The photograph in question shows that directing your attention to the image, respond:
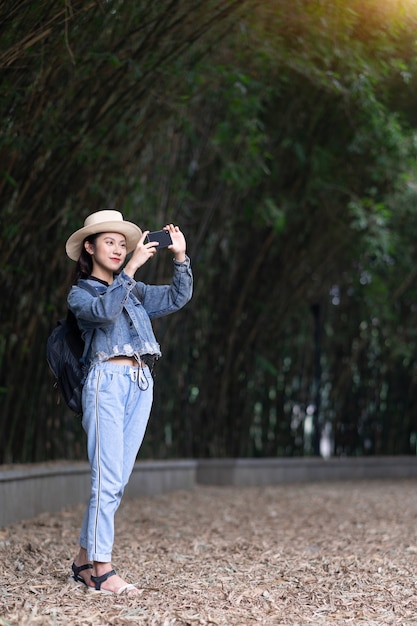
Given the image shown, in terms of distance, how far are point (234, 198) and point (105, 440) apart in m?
3.99

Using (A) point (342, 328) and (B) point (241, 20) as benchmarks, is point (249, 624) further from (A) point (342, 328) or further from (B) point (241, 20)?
(A) point (342, 328)

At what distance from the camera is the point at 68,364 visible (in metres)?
2.62

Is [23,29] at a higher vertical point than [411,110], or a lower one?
lower

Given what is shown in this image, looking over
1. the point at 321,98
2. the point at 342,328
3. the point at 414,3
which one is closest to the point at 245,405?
the point at 342,328

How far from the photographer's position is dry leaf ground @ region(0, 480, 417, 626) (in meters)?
2.36

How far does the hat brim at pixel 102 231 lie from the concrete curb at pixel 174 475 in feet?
4.69

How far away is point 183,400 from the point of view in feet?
21.8

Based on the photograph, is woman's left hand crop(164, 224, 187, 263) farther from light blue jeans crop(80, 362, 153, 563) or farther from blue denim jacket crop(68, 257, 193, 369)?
light blue jeans crop(80, 362, 153, 563)

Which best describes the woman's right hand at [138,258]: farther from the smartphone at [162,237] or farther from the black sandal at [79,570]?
the black sandal at [79,570]

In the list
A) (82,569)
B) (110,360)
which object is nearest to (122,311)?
(110,360)

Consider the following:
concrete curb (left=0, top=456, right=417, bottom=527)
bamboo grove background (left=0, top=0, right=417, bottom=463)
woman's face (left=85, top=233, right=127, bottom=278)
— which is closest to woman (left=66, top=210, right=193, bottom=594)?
woman's face (left=85, top=233, right=127, bottom=278)

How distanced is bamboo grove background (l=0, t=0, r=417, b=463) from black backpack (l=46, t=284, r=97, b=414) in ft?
3.80

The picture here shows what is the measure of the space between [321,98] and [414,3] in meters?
2.86

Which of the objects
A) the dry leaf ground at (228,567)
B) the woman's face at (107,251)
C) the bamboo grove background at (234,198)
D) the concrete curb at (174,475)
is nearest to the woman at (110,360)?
the woman's face at (107,251)
